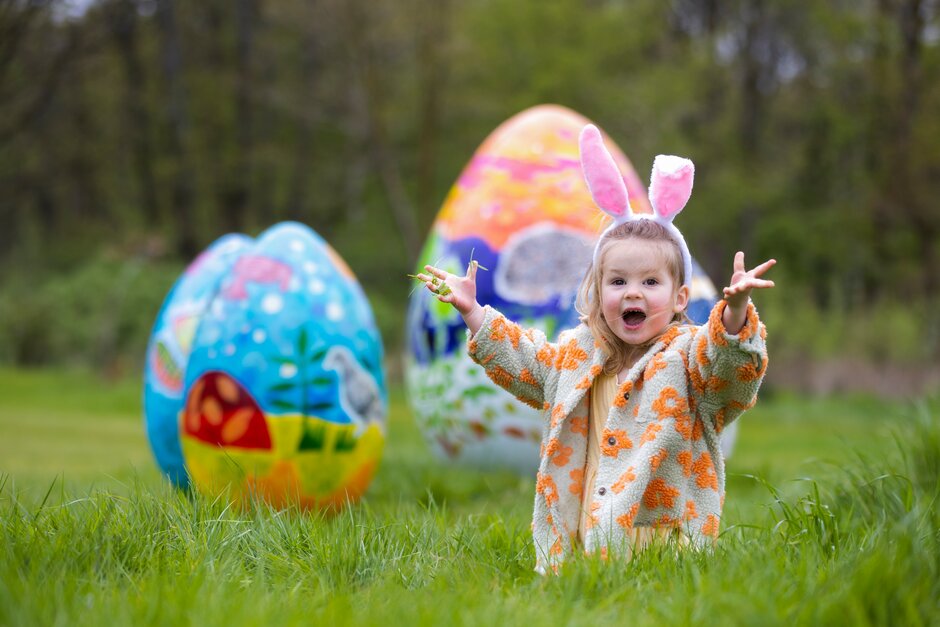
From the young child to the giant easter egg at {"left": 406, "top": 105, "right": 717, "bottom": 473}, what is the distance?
8.68 ft

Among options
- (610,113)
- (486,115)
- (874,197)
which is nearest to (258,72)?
(486,115)

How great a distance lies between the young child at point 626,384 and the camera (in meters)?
2.79

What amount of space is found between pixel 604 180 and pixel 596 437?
772 millimetres

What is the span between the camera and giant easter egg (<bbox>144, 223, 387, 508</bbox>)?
4.51m

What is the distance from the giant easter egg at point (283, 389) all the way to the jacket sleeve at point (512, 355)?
1510mm

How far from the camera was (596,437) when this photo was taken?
3.00 meters

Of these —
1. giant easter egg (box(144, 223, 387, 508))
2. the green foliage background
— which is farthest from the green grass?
the green foliage background

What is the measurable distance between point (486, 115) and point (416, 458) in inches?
Answer: 554

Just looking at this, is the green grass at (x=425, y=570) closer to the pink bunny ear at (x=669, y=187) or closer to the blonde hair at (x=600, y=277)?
the blonde hair at (x=600, y=277)

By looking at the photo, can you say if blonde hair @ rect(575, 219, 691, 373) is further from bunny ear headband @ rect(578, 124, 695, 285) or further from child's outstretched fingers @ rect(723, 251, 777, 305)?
child's outstretched fingers @ rect(723, 251, 777, 305)

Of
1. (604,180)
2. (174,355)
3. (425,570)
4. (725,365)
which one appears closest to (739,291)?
(725,365)

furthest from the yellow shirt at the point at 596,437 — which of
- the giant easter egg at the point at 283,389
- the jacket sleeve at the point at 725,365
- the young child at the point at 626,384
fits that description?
the giant easter egg at the point at 283,389

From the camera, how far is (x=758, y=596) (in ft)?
7.06

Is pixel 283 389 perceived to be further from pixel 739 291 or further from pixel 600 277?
pixel 739 291
